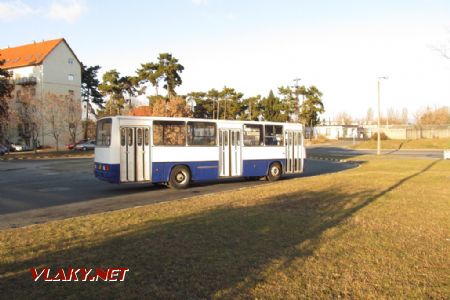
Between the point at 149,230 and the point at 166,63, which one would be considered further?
the point at 166,63

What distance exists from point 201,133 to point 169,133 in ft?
4.96

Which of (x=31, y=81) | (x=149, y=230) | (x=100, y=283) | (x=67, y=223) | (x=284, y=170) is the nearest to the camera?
(x=100, y=283)

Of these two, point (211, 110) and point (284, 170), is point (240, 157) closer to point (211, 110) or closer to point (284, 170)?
point (284, 170)

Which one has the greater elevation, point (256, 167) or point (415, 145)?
point (415, 145)

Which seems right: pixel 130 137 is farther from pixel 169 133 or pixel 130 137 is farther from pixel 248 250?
pixel 248 250

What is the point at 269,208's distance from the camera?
34.5ft

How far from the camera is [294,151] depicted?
21172mm

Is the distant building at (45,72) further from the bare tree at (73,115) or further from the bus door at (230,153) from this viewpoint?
the bus door at (230,153)

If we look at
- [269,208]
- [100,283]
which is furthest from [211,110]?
[100,283]

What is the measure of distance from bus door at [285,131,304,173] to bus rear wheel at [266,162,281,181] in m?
0.56

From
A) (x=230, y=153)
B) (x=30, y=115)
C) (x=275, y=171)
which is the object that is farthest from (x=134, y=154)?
(x=30, y=115)

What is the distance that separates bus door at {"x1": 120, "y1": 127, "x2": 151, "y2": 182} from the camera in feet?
50.5

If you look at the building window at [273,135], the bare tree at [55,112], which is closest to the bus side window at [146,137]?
the building window at [273,135]

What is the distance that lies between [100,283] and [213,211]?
206 inches
